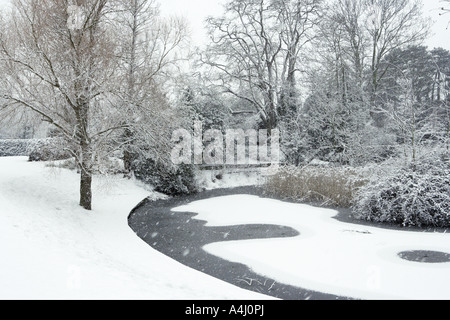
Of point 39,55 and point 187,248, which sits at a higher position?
point 39,55

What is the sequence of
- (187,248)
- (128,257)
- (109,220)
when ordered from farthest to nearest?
(109,220)
(187,248)
(128,257)

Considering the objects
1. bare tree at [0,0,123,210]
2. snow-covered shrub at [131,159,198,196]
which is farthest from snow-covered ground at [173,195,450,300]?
snow-covered shrub at [131,159,198,196]

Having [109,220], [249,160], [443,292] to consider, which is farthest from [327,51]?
[443,292]

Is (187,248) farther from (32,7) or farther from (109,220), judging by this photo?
(32,7)

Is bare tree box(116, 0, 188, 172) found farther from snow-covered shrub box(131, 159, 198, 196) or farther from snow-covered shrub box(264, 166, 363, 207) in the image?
snow-covered shrub box(264, 166, 363, 207)

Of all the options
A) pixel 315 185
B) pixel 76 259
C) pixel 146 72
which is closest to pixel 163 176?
pixel 146 72

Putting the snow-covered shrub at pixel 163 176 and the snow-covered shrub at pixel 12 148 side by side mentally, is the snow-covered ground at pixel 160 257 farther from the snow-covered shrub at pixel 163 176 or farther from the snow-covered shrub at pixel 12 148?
the snow-covered shrub at pixel 12 148

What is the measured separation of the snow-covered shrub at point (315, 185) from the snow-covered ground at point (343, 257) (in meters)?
2.19

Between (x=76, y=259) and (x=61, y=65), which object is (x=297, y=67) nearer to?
(x=61, y=65)

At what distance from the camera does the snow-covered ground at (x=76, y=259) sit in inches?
159

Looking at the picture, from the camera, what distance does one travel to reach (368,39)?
22391mm

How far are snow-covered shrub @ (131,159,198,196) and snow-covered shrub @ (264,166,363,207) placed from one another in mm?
3910

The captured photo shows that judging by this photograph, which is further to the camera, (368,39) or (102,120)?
(368,39)

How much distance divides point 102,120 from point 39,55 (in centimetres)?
226
